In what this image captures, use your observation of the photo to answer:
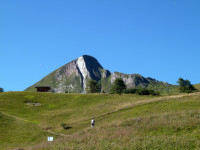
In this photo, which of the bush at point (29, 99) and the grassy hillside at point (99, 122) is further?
the bush at point (29, 99)

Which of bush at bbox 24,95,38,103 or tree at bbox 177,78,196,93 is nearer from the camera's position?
bush at bbox 24,95,38,103

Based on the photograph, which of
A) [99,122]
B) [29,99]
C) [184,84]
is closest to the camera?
[99,122]

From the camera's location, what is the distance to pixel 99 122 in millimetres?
53781

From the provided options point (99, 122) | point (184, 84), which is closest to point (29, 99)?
point (99, 122)

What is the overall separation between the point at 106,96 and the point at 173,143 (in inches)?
3078

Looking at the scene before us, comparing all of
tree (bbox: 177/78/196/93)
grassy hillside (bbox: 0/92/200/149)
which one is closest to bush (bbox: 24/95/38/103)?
grassy hillside (bbox: 0/92/200/149)

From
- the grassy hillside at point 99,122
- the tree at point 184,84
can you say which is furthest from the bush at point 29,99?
the tree at point 184,84

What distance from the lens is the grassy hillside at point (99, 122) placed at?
21109 mm

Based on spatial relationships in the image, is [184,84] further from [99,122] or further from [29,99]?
[99,122]

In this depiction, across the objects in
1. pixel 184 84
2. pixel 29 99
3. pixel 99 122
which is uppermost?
pixel 184 84

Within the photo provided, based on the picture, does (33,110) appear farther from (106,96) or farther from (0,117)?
(106,96)

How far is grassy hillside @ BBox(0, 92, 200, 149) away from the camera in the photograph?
69.3ft

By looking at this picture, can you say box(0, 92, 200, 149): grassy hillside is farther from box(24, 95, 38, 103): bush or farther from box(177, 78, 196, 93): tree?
box(177, 78, 196, 93): tree

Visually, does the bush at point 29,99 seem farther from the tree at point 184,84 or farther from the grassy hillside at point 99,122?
the tree at point 184,84
